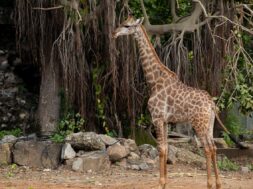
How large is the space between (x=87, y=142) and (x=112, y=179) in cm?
132

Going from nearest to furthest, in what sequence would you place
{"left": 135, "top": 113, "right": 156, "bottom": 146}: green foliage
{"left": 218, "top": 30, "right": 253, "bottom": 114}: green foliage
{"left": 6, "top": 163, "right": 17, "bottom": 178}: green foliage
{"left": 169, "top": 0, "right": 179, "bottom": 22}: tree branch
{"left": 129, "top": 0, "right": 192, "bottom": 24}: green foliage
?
{"left": 6, "top": 163, "right": 17, "bottom": 178}: green foliage < {"left": 218, "top": 30, "right": 253, "bottom": 114}: green foliage < {"left": 169, "top": 0, "right": 179, "bottom": 22}: tree branch < {"left": 135, "top": 113, "right": 156, "bottom": 146}: green foliage < {"left": 129, "top": 0, "right": 192, "bottom": 24}: green foliage

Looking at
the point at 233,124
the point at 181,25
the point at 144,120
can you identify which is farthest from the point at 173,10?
the point at 233,124

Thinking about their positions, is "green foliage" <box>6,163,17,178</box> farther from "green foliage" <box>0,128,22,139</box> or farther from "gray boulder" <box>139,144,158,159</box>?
"gray boulder" <box>139,144,158,159</box>

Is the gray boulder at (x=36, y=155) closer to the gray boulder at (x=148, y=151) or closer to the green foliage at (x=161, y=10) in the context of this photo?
the gray boulder at (x=148, y=151)

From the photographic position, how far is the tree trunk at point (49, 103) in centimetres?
1345

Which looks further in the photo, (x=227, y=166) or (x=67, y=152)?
(x=227, y=166)

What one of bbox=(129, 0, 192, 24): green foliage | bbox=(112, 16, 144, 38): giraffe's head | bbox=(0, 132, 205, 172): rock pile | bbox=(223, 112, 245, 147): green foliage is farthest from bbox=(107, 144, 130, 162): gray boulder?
bbox=(223, 112, 245, 147): green foliage

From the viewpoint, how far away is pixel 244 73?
14.4 meters

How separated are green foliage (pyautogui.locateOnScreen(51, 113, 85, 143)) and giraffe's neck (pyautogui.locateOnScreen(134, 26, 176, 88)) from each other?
3336 millimetres

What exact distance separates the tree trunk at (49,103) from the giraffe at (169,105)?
12.3 ft

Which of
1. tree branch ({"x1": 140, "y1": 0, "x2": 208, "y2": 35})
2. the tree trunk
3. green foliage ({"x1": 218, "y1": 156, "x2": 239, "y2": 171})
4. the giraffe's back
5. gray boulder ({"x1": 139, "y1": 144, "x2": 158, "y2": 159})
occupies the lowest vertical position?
green foliage ({"x1": 218, "y1": 156, "x2": 239, "y2": 171})

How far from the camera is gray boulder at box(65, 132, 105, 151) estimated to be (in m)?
11.8

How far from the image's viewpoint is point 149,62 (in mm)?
10070

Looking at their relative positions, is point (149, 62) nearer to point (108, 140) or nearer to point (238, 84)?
point (108, 140)
